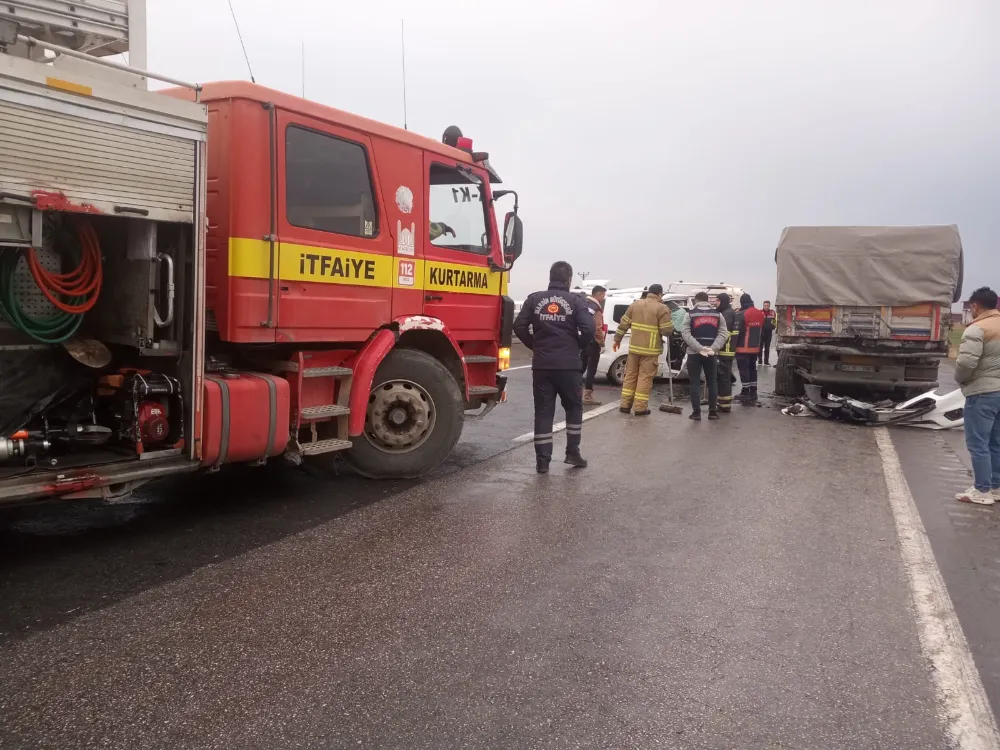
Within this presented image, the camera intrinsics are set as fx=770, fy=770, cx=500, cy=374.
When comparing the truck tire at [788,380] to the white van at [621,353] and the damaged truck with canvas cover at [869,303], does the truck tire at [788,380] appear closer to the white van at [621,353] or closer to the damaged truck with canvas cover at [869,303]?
the damaged truck with canvas cover at [869,303]

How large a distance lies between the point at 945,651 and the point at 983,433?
3.34 m

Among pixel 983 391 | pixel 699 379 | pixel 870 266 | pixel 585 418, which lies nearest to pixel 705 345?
pixel 699 379

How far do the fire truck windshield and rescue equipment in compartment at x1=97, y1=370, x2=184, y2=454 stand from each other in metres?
2.46

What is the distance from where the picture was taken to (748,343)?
12.3 metres

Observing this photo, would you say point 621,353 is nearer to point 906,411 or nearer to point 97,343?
point 906,411

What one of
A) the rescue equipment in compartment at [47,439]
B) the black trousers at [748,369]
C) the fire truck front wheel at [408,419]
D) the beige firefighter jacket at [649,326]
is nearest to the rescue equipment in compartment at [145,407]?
the rescue equipment in compartment at [47,439]

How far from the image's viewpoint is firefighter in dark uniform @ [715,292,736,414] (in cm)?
1108

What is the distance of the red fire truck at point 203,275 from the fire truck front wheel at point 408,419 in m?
0.02

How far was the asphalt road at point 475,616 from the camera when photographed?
2.73 meters

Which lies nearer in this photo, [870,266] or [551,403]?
→ [551,403]

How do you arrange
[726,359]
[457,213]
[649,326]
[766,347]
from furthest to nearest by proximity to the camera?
[766,347] → [726,359] → [649,326] → [457,213]

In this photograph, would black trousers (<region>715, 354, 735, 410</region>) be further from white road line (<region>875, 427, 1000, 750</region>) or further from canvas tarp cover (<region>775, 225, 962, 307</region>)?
white road line (<region>875, 427, 1000, 750</region>)

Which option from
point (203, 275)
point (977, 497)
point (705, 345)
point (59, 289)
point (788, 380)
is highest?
point (203, 275)

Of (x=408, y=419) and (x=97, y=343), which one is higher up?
(x=97, y=343)
